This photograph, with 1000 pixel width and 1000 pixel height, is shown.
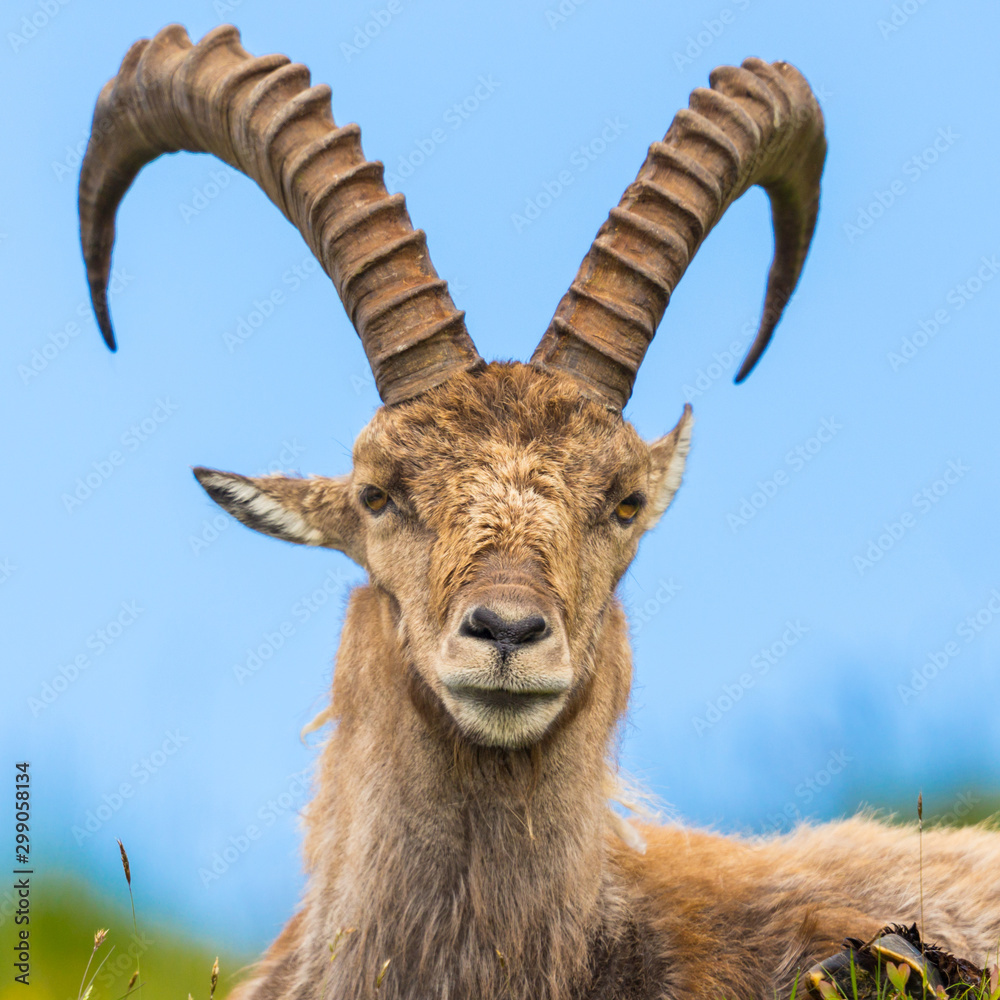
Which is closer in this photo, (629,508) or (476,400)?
(476,400)

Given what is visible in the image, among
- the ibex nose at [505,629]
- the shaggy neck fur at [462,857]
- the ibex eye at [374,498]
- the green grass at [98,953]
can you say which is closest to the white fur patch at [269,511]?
the ibex eye at [374,498]

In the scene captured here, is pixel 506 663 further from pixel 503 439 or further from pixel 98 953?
pixel 98 953

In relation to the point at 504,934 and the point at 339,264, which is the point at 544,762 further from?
the point at 339,264

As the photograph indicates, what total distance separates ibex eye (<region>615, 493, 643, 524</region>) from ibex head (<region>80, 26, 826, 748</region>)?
1cm

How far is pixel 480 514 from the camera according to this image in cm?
455

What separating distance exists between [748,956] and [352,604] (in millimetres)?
2646

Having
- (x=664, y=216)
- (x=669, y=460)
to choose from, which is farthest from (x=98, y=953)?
(x=664, y=216)

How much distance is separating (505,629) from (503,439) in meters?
1.25

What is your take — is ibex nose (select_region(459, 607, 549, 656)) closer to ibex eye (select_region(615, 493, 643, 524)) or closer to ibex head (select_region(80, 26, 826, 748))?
ibex head (select_region(80, 26, 826, 748))

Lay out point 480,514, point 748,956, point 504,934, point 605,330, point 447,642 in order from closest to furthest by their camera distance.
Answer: point 447,642 < point 480,514 < point 504,934 < point 748,956 < point 605,330

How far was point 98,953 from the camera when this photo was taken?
9.60 metres

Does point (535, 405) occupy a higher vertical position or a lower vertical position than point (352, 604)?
higher

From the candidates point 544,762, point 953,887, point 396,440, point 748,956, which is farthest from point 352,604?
point 953,887

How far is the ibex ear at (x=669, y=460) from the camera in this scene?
6.09 meters
